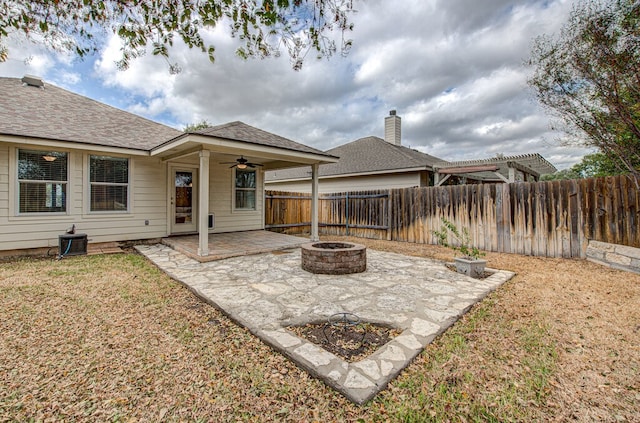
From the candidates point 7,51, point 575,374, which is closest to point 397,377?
point 575,374

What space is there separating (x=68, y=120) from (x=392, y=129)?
1263cm

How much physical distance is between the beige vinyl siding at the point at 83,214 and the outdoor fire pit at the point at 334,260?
16.6 feet

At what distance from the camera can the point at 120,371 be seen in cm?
208

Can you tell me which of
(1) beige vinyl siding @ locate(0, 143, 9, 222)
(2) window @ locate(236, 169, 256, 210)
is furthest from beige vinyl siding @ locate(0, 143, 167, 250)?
(2) window @ locate(236, 169, 256, 210)

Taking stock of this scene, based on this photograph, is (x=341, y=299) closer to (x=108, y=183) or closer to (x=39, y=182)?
(x=108, y=183)

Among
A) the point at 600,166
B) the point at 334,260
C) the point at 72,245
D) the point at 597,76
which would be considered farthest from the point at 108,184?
the point at 600,166

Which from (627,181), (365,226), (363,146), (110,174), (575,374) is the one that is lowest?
(575,374)

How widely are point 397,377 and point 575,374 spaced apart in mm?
1346

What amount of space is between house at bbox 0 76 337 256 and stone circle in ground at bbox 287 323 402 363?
3.67 metres

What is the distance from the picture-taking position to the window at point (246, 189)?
9047 millimetres

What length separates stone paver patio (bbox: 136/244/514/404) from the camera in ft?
6.88

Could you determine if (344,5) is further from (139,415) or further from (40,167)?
(40,167)

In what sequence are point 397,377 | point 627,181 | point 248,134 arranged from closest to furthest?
1. point 397,377
2. point 627,181
3. point 248,134

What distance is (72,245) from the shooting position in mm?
5820
